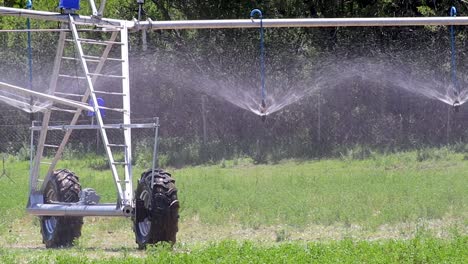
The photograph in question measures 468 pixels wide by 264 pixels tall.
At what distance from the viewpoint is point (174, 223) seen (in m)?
12.2

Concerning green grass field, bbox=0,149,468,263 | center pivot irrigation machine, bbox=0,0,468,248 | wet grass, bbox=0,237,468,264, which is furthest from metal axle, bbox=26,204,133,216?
wet grass, bbox=0,237,468,264

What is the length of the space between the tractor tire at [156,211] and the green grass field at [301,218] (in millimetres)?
284

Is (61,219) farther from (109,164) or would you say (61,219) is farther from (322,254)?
(322,254)

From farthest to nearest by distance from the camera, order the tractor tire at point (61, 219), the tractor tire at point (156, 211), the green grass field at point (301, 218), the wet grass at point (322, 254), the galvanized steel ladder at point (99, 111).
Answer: the tractor tire at point (61, 219) < the galvanized steel ladder at point (99, 111) < the tractor tire at point (156, 211) < the green grass field at point (301, 218) < the wet grass at point (322, 254)

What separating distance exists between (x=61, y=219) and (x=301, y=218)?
3.47m

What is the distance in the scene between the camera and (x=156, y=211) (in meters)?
12.1

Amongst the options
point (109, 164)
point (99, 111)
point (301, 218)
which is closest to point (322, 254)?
point (99, 111)

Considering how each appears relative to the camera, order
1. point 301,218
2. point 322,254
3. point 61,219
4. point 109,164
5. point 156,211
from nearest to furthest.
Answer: point 322,254 < point 156,211 < point 61,219 < point 109,164 < point 301,218

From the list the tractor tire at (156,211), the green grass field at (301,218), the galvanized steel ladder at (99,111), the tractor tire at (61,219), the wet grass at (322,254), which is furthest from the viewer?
the tractor tire at (61,219)

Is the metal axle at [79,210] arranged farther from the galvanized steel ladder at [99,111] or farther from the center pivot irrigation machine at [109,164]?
the galvanized steel ladder at [99,111]

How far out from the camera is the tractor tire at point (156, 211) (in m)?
12.1

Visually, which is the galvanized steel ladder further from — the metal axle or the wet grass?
the wet grass

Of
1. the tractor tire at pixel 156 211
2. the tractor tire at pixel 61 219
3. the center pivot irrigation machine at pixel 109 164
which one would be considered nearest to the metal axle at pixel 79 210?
the center pivot irrigation machine at pixel 109 164

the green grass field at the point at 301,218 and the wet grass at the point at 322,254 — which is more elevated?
the wet grass at the point at 322,254
